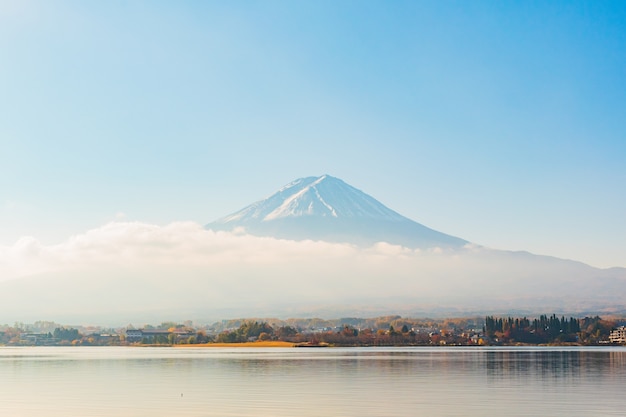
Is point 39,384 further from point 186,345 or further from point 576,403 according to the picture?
point 186,345

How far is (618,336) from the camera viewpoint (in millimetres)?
151875

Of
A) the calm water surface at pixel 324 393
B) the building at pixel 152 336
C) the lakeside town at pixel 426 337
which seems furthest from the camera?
the building at pixel 152 336

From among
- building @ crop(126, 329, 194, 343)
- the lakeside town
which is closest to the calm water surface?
the lakeside town

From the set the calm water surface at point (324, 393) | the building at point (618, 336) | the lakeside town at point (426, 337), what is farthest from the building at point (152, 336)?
the calm water surface at point (324, 393)

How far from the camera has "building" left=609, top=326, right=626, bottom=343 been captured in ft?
487

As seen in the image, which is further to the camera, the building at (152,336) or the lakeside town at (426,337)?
the building at (152,336)

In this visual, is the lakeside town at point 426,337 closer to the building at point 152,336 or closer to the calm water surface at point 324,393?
the building at point 152,336

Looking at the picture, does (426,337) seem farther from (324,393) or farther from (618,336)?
(324,393)

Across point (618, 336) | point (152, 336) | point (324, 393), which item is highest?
point (324, 393)

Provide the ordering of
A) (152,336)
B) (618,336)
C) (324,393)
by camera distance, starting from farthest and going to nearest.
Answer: (152,336) → (618,336) → (324,393)

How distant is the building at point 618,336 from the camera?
5846 inches

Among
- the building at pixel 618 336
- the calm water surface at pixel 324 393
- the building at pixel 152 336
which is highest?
the calm water surface at pixel 324 393

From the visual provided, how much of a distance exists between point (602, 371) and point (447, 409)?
2459cm

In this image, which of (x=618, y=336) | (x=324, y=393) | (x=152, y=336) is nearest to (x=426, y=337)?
(x=618, y=336)
